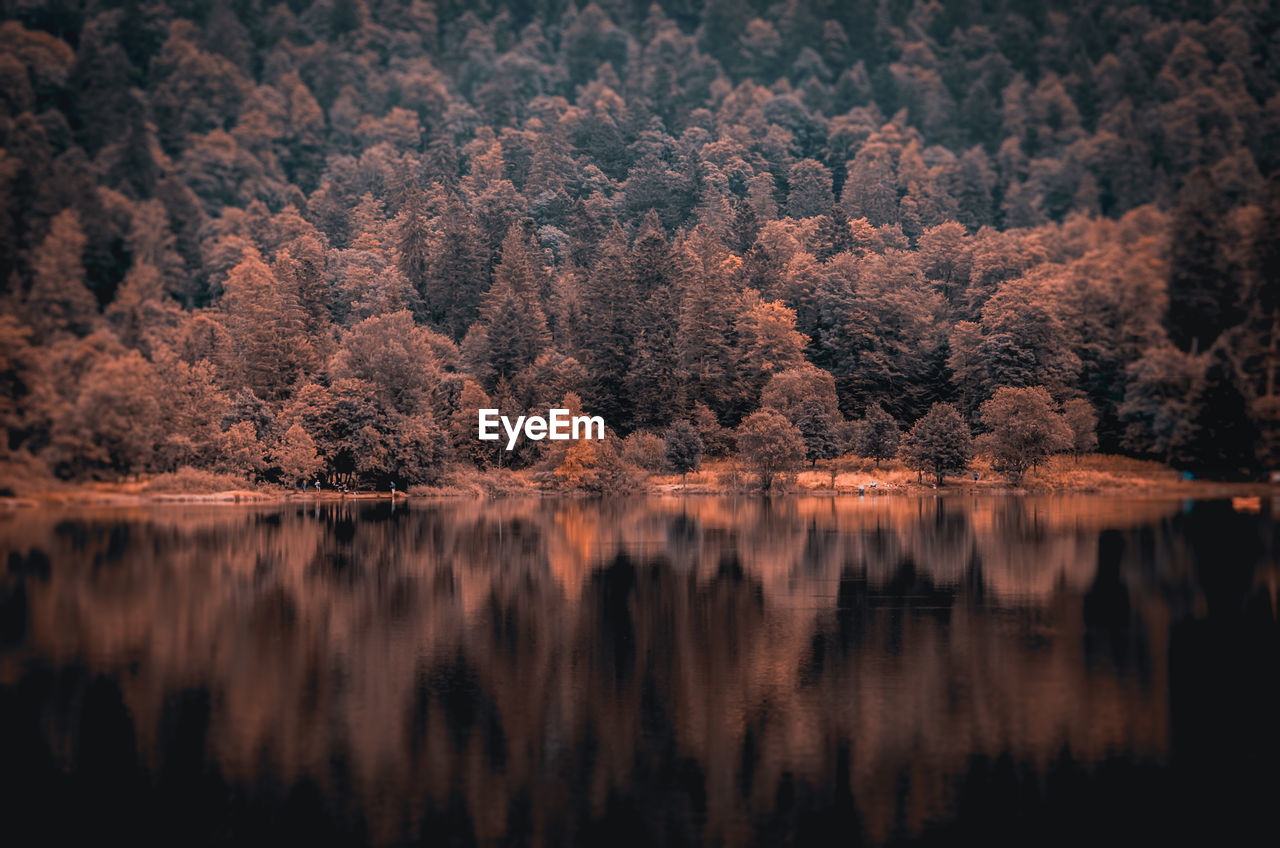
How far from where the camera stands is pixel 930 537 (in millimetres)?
60656

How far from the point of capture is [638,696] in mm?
27422

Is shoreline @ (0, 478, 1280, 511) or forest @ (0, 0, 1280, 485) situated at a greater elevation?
forest @ (0, 0, 1280, 485)

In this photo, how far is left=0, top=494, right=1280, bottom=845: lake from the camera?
797 inches

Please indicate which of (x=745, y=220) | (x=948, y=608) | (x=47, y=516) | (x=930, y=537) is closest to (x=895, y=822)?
(x=948, y=608)

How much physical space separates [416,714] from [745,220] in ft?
520

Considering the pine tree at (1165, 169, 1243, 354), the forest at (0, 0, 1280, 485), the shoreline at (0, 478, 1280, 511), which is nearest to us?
the shoreline at (0, 478, 1280, 511)

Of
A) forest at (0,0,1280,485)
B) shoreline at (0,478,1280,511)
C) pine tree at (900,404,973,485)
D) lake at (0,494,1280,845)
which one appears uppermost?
forest at (0,0,1280,485)

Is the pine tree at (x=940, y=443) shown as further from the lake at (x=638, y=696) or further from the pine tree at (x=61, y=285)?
the pine tree at (x=61, y=285)

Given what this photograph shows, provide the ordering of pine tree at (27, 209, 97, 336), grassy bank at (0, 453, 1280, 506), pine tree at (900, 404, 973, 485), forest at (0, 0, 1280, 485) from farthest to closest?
1. pine tree at (27, 209, 97, 336)
2. pine tree at (900, 404, 973, 485)
3. forest at (0, 0, 1280, 485)
4. grassy bank at (0, 453, 1280, 506)

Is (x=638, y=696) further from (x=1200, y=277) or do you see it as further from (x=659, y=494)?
(x=1200, y=277)

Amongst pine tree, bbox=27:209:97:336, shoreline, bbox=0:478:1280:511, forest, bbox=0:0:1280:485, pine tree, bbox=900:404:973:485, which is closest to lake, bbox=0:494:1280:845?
shoreline, bbox=0:478:1280:511

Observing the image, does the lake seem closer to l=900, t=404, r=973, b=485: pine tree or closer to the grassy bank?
the grassy bank

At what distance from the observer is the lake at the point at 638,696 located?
2025 centimetres

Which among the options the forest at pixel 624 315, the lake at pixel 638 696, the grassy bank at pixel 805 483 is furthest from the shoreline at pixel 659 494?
the lake at pixel 638 696
